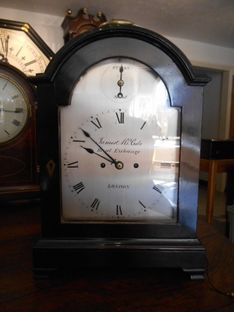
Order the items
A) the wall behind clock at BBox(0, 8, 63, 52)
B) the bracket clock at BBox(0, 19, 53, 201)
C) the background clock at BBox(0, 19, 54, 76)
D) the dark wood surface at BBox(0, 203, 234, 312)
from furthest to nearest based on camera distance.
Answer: the wall behind clock at BBox(0, 8, 63, 52), the background clock at BBox(0, 19, 54, 76), the bracket clock at BBox(0, 19, 53, 201), the dark wood surface at BBox(0, 203, 234, 312)

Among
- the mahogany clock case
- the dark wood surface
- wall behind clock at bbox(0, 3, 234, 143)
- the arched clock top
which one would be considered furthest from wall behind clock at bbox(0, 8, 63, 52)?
the dark wood surface

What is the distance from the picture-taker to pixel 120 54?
1.39ft

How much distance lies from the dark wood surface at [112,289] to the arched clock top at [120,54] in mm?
318

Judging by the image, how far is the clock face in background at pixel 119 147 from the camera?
44 cm

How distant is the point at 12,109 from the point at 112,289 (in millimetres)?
659

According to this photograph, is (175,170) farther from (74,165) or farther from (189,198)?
(74,165)

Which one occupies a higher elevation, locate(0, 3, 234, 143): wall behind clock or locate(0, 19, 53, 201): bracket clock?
locate(0, 3, 234, 143): wall behind clock

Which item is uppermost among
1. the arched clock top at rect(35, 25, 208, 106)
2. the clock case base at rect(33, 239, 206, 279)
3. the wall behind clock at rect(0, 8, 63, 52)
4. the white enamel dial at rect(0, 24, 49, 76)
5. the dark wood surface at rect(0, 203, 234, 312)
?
the wall behind clock at rect(0, 8, 63, 52)

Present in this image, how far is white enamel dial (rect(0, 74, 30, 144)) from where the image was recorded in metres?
0.79

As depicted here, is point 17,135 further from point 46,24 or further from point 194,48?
point 194,48

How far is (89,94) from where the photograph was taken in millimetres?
439

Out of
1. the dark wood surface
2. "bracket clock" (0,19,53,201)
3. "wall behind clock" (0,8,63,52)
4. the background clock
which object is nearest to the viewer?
the dark wood surface

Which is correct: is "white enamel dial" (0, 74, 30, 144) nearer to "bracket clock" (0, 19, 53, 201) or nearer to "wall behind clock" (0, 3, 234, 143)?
"bracket clock" (0, 19, 53, 201)

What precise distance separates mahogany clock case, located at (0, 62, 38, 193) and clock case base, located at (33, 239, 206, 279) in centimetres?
43
